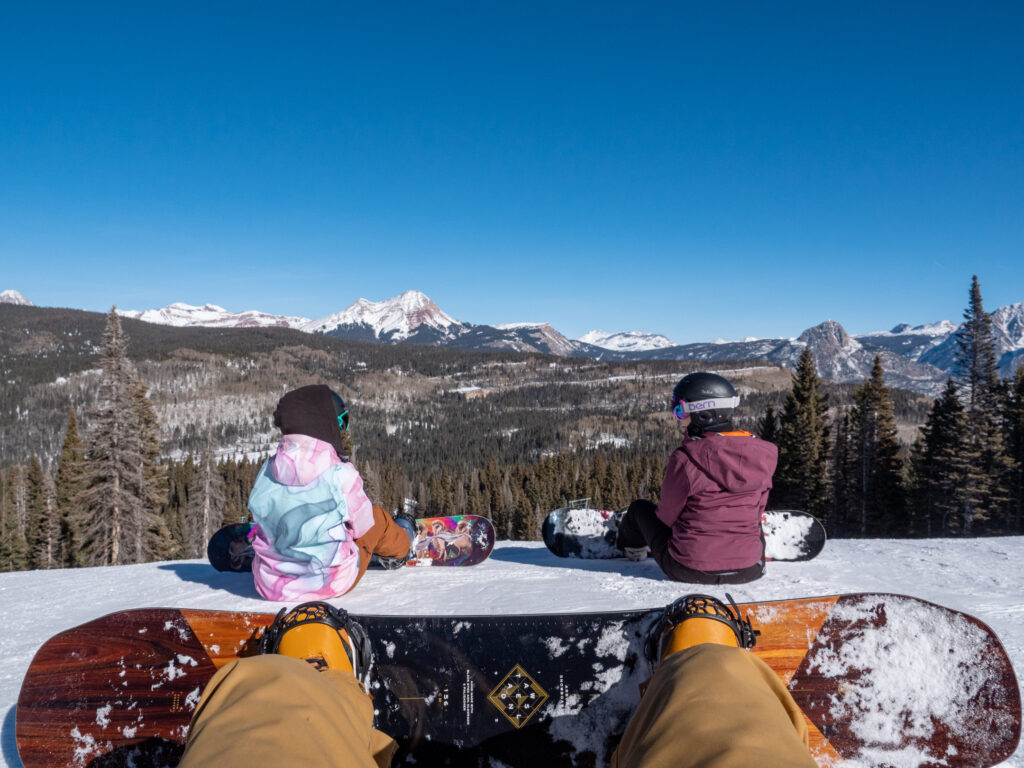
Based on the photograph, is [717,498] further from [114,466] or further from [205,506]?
[205,506]

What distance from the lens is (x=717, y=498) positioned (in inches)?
157

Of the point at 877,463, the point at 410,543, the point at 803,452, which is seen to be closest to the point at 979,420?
the point at 877,463

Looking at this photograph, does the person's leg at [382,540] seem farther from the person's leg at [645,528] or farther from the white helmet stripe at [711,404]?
the white helmet stripe at [711,404]

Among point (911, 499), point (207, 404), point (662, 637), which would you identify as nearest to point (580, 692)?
point (662, 637)

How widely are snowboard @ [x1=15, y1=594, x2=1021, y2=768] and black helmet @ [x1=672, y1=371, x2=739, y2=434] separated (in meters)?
1.72

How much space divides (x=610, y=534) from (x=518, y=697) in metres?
3.52

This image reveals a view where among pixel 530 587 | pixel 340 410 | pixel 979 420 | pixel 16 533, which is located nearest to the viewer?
pixel 340 410

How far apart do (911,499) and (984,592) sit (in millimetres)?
34916

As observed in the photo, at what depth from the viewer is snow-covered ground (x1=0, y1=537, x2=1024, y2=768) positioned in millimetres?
3746

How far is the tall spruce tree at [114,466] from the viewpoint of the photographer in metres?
18.8

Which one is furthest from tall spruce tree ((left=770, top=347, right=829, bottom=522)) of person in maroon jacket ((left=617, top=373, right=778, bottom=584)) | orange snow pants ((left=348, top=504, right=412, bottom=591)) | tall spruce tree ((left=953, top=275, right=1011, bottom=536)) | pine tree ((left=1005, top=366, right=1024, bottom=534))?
orange snow pants ((left=348, top=504, right=412, bottom=591))

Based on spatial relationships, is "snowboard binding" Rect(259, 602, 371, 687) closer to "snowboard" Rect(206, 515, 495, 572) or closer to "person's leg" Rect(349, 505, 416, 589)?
"person's leg" Rect(349, 505, 416, 589)

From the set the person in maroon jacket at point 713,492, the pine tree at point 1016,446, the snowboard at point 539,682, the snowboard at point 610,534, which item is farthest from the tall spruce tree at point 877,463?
the snowboard at point 539,682

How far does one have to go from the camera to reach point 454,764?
2295 mm
